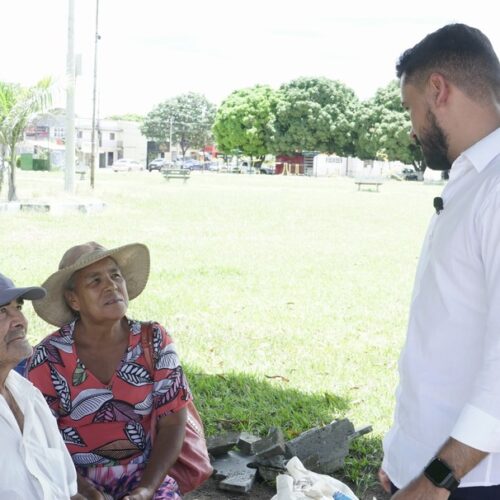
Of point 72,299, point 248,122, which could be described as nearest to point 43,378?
point 72,299

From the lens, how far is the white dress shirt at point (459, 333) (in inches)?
66.7

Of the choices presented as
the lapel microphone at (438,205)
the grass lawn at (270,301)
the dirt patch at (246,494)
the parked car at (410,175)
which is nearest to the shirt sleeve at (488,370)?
the lapel microphone at (438,205)

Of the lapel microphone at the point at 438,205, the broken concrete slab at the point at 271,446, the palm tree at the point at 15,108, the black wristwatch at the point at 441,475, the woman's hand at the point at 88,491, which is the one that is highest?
the palm tree at the point at 15,108

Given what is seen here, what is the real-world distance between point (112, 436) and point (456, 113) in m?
1.91

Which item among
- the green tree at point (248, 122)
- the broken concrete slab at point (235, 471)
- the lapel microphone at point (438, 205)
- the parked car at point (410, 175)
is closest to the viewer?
the lapel microphone at point (438, 205)

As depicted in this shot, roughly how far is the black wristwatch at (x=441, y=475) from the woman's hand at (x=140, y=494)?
143cm

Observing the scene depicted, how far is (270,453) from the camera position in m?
3.99

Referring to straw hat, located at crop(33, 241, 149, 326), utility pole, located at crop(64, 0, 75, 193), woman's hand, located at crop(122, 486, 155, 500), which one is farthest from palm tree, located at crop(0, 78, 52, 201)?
woman's hand, located at crop(122, 486, 155, 500)

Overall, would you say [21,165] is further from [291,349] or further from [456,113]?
[456,113]

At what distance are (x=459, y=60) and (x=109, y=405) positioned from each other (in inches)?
75.2

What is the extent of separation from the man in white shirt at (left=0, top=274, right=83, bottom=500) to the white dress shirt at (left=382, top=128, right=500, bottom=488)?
1074mm

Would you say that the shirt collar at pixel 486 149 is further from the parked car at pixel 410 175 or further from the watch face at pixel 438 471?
the parked car at pixel 410 175

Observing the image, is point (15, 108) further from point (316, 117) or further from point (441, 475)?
point (316, 117)

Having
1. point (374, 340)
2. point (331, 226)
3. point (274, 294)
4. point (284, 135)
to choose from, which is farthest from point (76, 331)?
point (284, 135)
